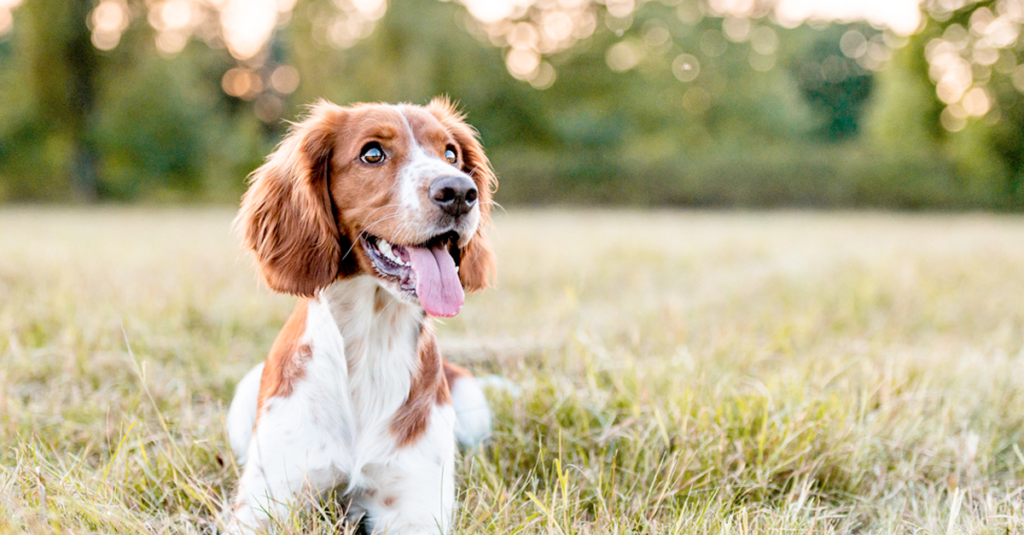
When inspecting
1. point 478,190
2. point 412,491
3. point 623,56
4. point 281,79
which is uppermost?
point 623,56

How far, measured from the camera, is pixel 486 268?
2627 millimetres

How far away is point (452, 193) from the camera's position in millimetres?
2133

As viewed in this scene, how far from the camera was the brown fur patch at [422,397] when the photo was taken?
222 centimetres

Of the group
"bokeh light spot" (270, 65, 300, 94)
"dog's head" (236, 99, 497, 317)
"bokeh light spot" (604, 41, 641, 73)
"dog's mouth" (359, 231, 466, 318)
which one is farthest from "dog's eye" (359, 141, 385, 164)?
"bokeh light spot" (270, 65, 300, 94)

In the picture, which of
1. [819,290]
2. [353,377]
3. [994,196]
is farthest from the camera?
[994,196]

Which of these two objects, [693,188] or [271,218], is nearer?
[271,218]

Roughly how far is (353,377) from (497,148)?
25300 millimetres

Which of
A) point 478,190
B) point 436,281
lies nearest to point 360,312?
point 436,281

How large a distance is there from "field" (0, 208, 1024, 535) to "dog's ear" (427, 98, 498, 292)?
587 millimetres

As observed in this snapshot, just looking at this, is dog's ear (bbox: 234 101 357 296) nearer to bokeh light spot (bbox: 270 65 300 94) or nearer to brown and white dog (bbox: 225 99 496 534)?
brown and white dog (bbox: 225 99 496 534)

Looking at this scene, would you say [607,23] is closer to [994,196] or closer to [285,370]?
[994,196]

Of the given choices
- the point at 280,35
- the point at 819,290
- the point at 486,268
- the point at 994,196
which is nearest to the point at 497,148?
the point at 280,35

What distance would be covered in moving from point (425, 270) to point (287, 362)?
54cm

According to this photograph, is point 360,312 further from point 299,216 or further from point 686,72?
point 686,72
